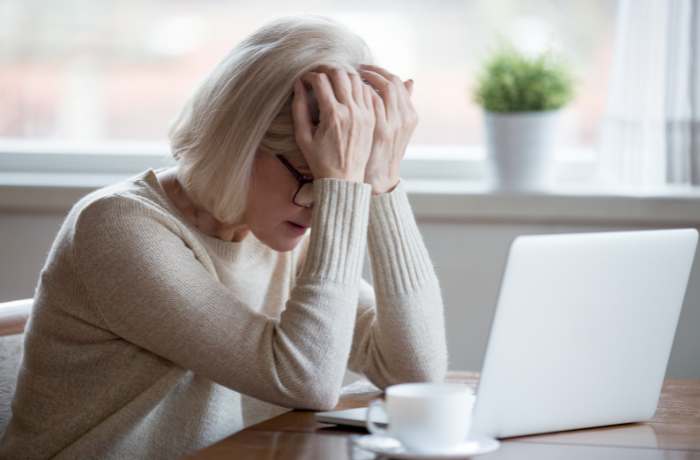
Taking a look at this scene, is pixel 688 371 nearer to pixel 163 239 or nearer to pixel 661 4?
pixel 661 4

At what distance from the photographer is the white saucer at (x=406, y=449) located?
104cm

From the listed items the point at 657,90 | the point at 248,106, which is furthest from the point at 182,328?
the point at 657,90

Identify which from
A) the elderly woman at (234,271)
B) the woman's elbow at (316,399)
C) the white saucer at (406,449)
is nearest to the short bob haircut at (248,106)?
the elderly woman at (234,271)

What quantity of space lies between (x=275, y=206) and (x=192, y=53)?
1.30m

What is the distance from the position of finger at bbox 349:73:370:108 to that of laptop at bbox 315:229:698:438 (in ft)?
1.40

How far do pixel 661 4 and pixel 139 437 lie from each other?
1.60m

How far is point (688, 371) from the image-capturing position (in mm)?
2484

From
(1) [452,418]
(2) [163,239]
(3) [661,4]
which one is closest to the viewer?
(1) [452,418]

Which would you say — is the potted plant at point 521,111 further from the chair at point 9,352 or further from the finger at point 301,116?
the chair at point 9,352

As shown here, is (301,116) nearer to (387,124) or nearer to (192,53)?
(387,124)

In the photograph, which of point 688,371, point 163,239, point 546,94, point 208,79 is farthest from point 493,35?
point 163,239

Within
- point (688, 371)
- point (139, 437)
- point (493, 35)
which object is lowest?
point (688, 371)

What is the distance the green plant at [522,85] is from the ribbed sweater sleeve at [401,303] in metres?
0.91

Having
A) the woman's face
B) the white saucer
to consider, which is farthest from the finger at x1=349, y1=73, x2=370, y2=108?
the white saucer
